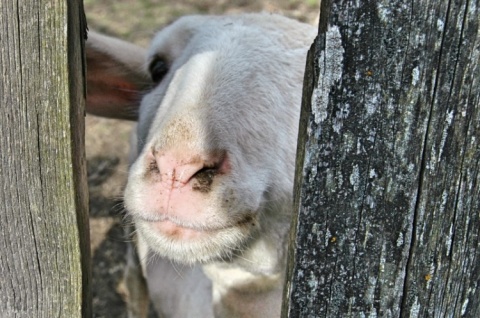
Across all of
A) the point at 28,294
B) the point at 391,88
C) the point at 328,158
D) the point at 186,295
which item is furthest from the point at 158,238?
the point at 186,295

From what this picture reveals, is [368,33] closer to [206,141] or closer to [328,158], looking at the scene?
[328,158]

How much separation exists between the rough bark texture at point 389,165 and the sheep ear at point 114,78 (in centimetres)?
235

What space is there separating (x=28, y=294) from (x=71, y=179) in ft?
1.15

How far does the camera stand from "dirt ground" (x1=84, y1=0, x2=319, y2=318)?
5.10 m

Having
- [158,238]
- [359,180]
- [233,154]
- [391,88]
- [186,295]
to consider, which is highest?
[391,88]

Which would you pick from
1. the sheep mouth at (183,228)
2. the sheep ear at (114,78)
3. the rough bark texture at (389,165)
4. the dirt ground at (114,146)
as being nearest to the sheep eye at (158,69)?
the sheep ear at (114,78)

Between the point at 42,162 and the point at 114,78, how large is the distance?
84.7 inches

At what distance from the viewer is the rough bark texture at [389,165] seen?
122cm

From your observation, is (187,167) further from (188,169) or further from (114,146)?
(114,146)

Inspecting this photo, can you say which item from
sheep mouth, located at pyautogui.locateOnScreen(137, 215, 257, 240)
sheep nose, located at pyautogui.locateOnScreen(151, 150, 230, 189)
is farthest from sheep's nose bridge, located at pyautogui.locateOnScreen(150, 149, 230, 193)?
sheep mouth, located at pyautogui.locateOnScreen(137, 215, 257, 240)

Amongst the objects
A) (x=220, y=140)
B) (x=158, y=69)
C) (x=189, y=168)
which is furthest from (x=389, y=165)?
(x=158, y=69)

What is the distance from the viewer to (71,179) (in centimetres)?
154

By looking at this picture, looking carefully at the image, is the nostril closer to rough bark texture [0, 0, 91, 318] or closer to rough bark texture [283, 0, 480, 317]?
rough bark texture [0, 0, 91, 318]

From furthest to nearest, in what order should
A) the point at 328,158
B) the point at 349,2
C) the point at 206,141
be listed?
the point at 206,141 → the point at 328,158 → the point at 349,2
